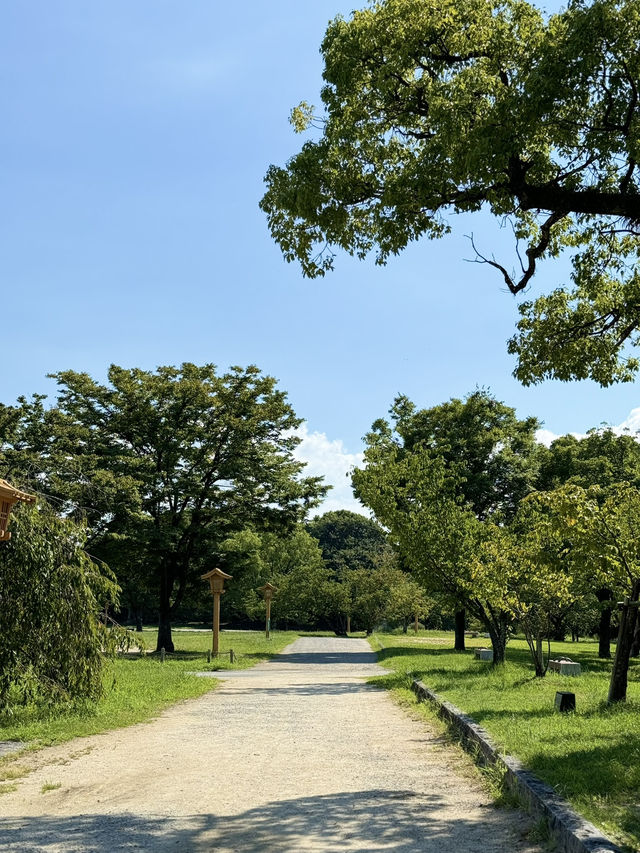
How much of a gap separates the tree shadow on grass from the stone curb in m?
0.29

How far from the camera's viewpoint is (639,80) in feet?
20.6

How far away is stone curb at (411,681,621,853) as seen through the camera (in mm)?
4553

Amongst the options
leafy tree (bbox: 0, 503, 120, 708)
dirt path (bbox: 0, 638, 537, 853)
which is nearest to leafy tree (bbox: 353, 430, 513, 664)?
dirt path (bbox: 0, 638, 537, 853)

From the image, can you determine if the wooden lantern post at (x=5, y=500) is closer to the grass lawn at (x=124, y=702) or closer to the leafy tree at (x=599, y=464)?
the grass lawn at (x=124, y=702)

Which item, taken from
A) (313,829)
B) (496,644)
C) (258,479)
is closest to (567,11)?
(313,829)

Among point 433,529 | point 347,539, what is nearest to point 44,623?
point 433,529

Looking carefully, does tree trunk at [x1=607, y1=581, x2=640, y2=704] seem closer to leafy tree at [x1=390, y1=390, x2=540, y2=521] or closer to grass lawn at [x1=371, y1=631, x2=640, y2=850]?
grass lawn at [x1=371, y1=631, x2=640, y2=850]

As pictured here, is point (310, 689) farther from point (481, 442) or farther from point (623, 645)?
point (481, 442)

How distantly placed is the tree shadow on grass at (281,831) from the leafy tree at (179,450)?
20426 mm

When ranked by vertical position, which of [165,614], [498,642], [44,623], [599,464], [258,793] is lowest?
[258,793]

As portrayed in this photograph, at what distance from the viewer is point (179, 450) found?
1070 inches

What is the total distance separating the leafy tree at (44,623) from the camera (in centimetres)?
1019

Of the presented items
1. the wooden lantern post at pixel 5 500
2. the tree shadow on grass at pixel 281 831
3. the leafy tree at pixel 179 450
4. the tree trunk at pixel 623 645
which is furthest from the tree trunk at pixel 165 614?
the tree shadow on grass at pixel 281 831

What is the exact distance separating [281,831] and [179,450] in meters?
22.5
